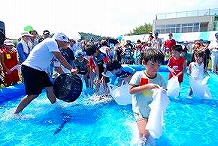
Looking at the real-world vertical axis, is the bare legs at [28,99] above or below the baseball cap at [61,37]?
below

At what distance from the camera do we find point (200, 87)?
6500mm

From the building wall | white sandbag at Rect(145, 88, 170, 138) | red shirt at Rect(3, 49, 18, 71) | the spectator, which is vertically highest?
the building wall

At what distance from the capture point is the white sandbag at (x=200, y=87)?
647 centimetres

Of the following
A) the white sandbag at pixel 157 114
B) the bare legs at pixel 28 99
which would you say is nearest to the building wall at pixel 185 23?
the bare legs at pixel 28 99

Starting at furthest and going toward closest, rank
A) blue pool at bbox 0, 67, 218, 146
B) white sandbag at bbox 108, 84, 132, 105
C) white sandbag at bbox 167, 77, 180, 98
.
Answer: white sandbag at bbox 167, 77, 180, 98 → white sandbag at bbox 108, 84, 132, 105 → blue pool at bbox 0, 67, 218, 146

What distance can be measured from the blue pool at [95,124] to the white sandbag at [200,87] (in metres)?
0.18

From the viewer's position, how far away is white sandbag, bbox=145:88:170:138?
9.25 ft

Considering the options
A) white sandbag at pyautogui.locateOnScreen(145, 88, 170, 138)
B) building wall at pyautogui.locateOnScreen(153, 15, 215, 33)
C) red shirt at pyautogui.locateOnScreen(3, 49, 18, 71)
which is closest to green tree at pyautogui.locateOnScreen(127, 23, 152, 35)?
building wall at pyautogui.locateOnScreen(153, 15, 215, 33)

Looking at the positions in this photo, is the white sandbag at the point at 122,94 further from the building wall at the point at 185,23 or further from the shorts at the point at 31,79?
the building wall at the point at 185,23

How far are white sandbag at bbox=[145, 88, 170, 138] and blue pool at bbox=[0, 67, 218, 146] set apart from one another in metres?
1.10

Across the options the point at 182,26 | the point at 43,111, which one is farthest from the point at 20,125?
the point at 182,26

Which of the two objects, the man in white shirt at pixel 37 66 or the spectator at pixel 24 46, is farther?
the spectator at pixel 24 46

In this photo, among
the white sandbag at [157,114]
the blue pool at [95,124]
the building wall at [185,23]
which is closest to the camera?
the white sandbag at [157,114]

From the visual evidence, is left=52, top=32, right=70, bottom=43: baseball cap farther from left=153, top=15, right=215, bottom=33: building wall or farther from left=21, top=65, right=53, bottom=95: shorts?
left=153, top=15, right=215, bottom=33: building wall
